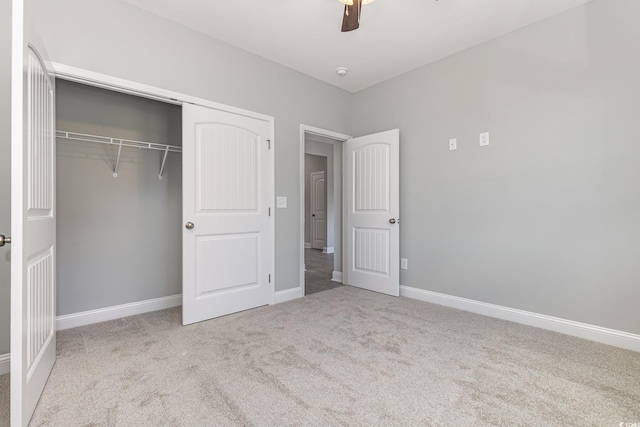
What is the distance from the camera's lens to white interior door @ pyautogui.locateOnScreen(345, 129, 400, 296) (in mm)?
3734

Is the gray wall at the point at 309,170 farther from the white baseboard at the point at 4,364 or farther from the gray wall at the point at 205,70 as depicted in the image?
the white baseboard at the point at 4,364

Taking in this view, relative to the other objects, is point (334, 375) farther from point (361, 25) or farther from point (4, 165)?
point (361, 25)

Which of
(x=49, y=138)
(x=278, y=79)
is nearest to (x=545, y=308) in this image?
(x=278, y=79)

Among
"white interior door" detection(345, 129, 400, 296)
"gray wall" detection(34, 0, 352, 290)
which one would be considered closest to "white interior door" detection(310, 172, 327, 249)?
"white interior door" detection(345, 129, 400, 296)

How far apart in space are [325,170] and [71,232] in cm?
625

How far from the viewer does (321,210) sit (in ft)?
27.5

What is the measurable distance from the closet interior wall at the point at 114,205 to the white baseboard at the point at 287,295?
3.55 feet

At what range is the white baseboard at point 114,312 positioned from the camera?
106 inches

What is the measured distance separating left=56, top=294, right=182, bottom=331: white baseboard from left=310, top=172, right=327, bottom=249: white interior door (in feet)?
16.7

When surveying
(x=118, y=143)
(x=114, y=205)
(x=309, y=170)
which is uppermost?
(x=309, y=170)

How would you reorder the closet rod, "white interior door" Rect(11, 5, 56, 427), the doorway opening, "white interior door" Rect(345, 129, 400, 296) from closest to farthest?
"white interior door" Rect(11, 5, 56, 427), the closet rod, "white interior door" Rect(345, 129, 400, 296), the doorway opening

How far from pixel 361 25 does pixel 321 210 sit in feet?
19.1

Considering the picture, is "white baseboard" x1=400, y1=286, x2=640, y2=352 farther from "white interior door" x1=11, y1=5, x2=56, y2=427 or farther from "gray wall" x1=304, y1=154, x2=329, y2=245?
"gray wall" x1=304, y1=154, x2=329, y2=245

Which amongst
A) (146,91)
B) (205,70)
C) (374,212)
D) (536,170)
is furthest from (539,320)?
(146,91)
